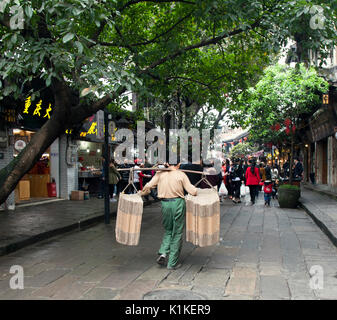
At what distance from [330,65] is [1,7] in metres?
20.0

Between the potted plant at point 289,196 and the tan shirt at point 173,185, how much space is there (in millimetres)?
8732

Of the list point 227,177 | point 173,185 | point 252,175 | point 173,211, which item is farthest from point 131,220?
point 227,177

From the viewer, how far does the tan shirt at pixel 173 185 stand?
6047mm

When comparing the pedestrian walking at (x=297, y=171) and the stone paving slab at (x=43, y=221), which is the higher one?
the pedestrian walking at (x=297, y=171)

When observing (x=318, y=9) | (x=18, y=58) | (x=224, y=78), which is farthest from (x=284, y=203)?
(x=18, y=58)

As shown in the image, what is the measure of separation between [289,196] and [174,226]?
8966mm

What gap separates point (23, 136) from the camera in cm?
1388

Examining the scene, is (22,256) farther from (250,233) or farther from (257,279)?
(250,233)

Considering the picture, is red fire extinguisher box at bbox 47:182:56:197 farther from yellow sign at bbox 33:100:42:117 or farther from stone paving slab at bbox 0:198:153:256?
yellow sign at bbox 33:100:42:117

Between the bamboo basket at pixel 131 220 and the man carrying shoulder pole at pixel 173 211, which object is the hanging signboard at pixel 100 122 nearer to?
the man carrying shoulder pole at pixel 173 211

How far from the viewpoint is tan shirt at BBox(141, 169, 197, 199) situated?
6047 millimetres

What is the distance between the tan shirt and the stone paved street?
1.17 meters
